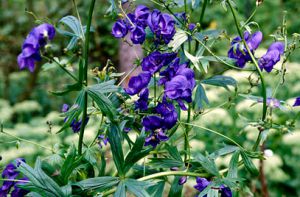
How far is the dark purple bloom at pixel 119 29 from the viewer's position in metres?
1.35

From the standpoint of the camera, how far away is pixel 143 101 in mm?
1286

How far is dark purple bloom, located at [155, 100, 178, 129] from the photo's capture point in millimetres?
1259

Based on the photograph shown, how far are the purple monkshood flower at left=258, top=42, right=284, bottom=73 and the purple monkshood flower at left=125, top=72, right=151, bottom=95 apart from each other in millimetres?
323

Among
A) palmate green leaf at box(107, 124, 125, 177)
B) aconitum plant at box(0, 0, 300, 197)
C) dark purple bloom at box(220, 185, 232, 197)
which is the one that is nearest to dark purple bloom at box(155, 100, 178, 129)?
aconitum plant at box(0, 0, 300, 197)

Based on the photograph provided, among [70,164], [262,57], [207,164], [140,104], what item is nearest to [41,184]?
[70,164]

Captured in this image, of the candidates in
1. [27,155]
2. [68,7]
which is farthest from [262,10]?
[27,155]

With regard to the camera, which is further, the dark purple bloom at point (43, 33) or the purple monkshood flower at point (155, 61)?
the purple monkshood flower at point (155, 61)

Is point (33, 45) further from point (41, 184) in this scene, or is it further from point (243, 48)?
point (243, 48)

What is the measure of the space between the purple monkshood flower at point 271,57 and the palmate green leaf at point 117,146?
0.43 metres

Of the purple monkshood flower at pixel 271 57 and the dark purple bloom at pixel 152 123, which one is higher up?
the purple monkshood flower at pixel 271 57

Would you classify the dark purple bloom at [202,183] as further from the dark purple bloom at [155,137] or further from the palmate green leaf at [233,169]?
the dark purple bloom at [155,137]

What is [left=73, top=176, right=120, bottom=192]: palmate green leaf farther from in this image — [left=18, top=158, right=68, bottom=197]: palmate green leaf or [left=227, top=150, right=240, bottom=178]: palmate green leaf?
[left=227, top=150, right=240, bottom=178]: palmate green leaf

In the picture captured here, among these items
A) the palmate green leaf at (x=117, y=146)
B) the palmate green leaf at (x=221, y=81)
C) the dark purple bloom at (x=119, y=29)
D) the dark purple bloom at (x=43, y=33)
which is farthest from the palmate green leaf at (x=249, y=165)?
the dark purple bloom at (x=43, y=33)

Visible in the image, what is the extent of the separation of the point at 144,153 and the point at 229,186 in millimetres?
221
